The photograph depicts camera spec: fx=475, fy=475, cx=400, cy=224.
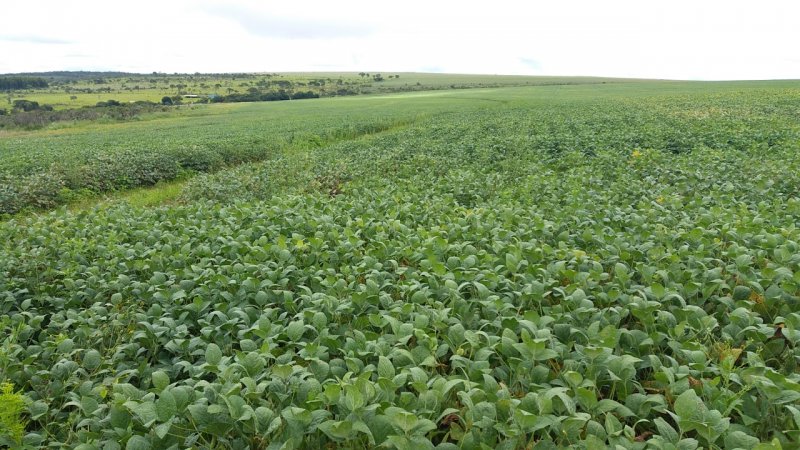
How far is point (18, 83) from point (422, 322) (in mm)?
135915

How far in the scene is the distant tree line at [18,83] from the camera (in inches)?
4011

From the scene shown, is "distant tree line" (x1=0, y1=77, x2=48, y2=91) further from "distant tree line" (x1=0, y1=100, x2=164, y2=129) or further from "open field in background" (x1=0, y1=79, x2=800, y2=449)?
"open field in background" (x1=0, y1=79, x2=800, y2=449)

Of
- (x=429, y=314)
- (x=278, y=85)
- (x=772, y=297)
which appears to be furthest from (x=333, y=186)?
(x=278, y=85)

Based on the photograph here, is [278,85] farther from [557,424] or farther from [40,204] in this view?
[557,424]

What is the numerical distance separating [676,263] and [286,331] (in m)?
3.51

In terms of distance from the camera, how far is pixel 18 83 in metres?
105

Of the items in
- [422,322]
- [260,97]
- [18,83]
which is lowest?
[422,322]

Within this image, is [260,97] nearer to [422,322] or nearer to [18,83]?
[18,83]

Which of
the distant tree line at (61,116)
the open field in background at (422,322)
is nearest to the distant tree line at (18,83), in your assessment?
the distant tree line at (61,116)

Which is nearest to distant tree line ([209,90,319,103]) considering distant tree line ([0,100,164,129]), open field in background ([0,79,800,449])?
distant tree line ([0,100,164,129])

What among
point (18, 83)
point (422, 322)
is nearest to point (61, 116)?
point (422, 322)

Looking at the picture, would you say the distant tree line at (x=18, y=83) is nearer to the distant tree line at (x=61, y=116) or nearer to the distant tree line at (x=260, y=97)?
the distant tree line at (x=260, y=97)

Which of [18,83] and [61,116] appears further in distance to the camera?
[18,83]

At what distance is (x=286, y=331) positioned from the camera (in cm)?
361
